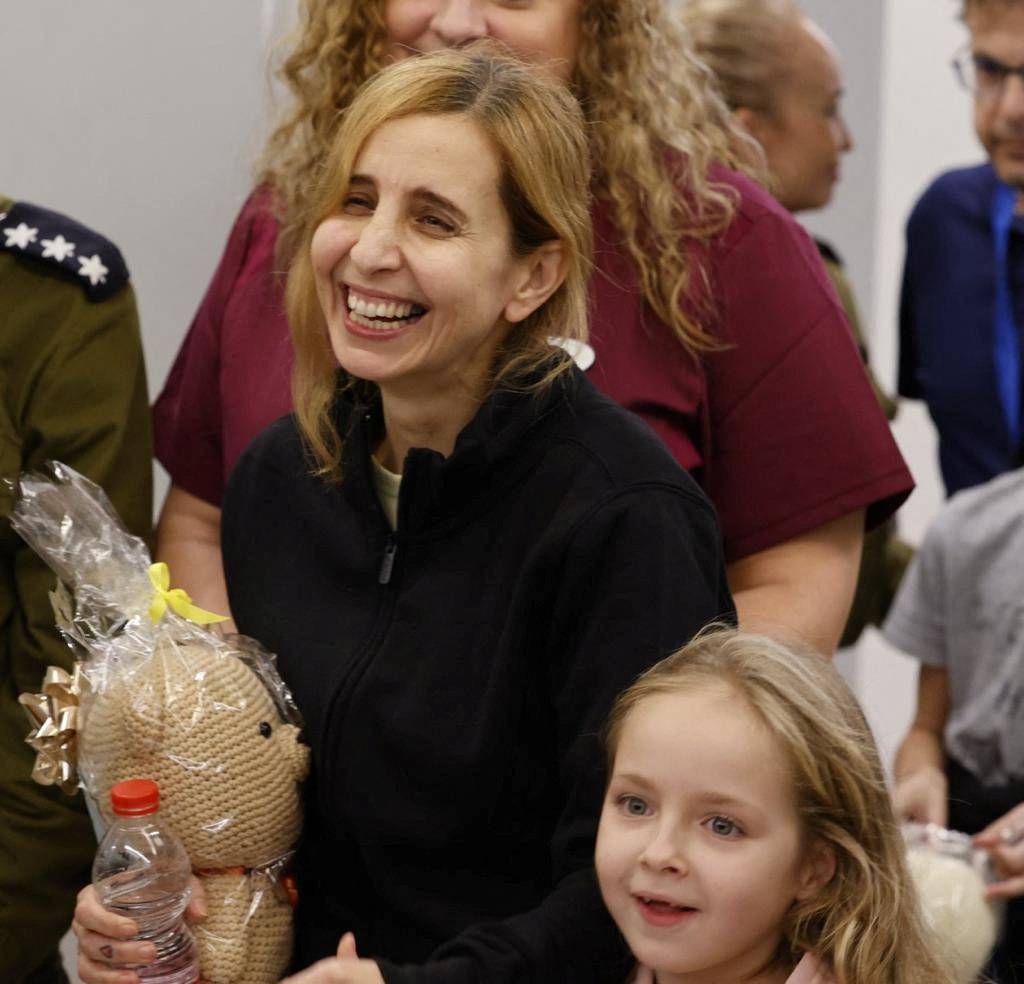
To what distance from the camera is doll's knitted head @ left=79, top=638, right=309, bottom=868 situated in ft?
4.98

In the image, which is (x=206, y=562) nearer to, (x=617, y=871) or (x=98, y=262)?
(x=98, y=262)

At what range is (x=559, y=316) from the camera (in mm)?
1617

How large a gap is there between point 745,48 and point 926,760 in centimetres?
123

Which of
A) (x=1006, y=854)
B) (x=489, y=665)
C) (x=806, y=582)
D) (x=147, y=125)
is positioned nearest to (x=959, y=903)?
(x=1006, y=854)

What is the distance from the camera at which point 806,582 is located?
1.89m

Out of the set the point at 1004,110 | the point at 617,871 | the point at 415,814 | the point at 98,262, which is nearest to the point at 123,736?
the point at 415,814

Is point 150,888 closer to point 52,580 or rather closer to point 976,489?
point 52,580

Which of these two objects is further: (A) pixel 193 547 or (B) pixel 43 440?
(A) pixel 193 547

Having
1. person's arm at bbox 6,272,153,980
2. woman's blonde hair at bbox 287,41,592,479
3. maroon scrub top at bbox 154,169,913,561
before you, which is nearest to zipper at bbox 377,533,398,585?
woman's blonde hair at bbox 287,41,592,479

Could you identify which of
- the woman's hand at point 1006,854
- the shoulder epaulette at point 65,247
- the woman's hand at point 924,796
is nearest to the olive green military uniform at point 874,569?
the woman's hand at point 924,796

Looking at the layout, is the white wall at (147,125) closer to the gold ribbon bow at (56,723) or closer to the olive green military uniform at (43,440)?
the olive green military uniform at (43,440)

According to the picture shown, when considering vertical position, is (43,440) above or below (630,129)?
below

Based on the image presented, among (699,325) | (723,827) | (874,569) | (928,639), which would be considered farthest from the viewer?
(874,569)

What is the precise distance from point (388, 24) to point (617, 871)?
103cm
